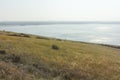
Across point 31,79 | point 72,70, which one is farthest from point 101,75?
point 31,79

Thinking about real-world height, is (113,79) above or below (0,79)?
below

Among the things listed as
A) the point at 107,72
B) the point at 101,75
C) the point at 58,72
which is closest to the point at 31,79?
the point at 58,72

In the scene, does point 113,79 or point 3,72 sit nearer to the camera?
point 3,72

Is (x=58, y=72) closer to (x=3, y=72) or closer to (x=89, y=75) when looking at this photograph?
(x=89, y=75)

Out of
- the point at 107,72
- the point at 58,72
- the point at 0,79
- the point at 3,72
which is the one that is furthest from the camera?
the point at 107,72

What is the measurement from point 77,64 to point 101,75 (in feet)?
11.9

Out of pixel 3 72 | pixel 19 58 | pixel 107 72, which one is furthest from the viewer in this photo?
pixel 107 72

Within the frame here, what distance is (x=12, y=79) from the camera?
1377cm

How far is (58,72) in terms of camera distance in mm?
20719

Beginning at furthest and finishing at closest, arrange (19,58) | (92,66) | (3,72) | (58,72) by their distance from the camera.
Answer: (92,66) < (19,58) < (58,72) < (3,72)

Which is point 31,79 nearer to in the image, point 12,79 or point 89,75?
point 12,79

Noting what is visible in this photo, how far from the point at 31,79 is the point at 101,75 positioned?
9.78m

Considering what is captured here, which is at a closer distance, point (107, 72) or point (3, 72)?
point (3, 72)

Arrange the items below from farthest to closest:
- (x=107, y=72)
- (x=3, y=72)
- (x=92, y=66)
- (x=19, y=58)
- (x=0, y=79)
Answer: (x=92, y=66), (x=107, y=72), (x=19, y=58), (x=3, y=72), (x=0, y=79)
